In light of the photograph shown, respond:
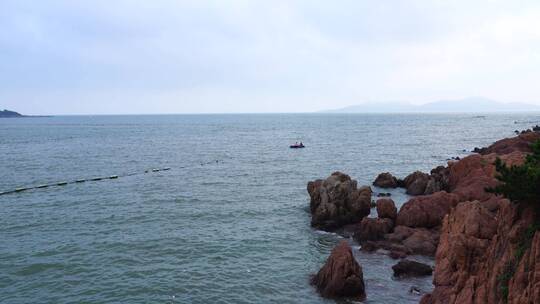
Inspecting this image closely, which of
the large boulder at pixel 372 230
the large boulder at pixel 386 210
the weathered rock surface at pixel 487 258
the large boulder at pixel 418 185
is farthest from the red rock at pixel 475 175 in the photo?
the weathered rock surface at pixel 487 258

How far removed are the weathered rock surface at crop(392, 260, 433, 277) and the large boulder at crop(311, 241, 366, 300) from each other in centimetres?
377

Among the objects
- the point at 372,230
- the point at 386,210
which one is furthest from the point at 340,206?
the point at 372,230

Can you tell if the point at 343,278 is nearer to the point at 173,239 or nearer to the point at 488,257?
the point at 488,257

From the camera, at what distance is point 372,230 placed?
128 ft

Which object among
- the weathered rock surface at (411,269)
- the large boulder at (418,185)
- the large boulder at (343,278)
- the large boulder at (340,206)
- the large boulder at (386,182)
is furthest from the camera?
the large boulder at (386,182)

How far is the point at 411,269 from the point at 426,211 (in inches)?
396

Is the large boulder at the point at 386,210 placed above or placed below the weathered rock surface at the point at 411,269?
above

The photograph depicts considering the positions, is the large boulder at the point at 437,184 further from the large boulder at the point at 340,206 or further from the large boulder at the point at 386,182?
the large boulder at the point at 340,206

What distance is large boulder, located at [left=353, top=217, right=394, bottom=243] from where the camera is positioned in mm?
39000

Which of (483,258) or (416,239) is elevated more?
(483,258)

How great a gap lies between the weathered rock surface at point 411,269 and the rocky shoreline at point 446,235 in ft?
0.22

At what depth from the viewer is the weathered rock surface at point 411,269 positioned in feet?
104

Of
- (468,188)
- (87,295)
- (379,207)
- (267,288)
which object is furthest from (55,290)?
(468,188)

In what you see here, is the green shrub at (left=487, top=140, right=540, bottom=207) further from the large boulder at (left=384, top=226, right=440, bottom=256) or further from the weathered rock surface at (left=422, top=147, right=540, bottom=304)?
the large boulder at (left=384, top=226, right=440, bottom=256)
